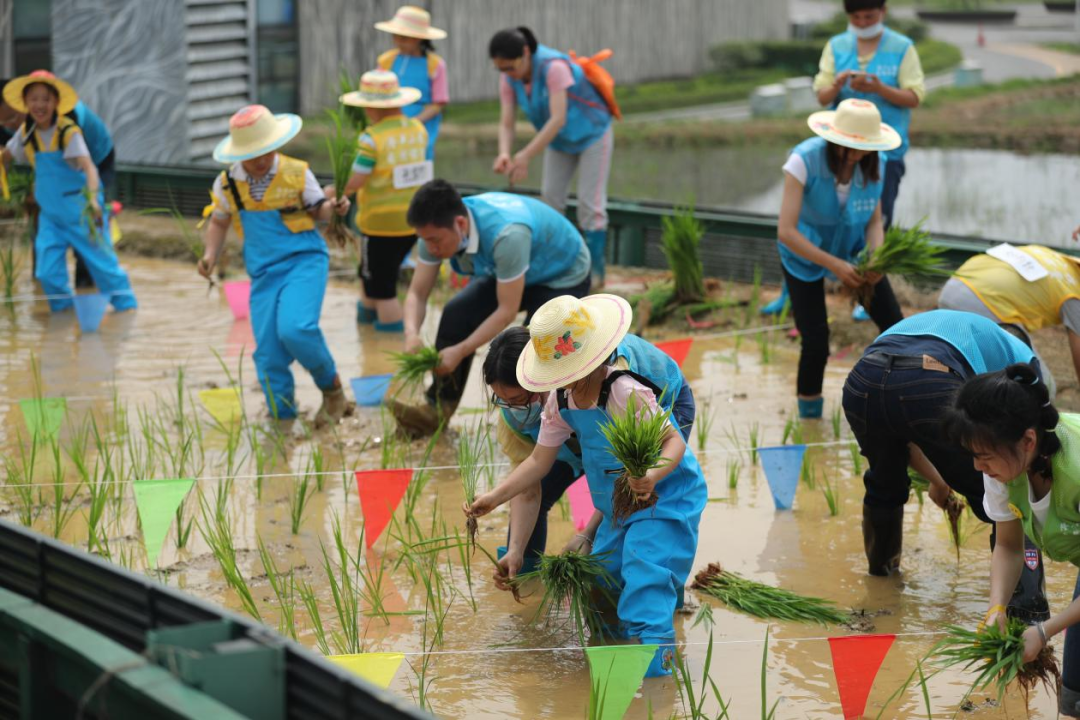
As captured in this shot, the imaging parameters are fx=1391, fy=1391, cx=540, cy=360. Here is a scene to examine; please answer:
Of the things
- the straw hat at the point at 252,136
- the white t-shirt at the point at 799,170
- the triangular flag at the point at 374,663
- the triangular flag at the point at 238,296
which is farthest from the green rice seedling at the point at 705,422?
the triangular flag at the point at 238,296

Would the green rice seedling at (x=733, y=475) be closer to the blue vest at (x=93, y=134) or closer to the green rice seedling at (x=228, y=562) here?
the green rice seedling at (x=228, y=562)

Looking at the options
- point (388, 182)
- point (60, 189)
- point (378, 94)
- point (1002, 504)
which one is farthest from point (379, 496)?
point (60, 189)

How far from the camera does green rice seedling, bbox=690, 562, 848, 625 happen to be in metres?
4.51

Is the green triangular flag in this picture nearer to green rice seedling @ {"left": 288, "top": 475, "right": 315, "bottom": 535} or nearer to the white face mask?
green rice seedling @ {"left": 288, "top": 475, "right": 315, "bottom": 535}

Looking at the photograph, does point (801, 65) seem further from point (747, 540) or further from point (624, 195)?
point (747, 540)

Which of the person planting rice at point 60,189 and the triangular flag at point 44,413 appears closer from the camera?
the triangular flag at point 44,413

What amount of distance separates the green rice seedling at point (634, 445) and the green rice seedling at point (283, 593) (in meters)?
1.05

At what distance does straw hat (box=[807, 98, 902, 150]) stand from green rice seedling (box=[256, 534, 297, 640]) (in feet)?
9.35

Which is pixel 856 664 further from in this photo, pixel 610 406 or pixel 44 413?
pixel 44 413

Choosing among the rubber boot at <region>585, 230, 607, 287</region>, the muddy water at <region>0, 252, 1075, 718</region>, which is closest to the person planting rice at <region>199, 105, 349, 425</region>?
the muddy water at <region>0, 252, 1075, 718</region>

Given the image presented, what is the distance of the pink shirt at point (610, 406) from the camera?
404cm

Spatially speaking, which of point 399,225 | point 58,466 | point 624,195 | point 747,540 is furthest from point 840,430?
point 624,195

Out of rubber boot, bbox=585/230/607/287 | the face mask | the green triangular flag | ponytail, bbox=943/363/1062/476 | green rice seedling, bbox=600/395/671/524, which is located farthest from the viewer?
rubber boot, bbox=585/230/607/287

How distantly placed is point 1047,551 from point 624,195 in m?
9.74
